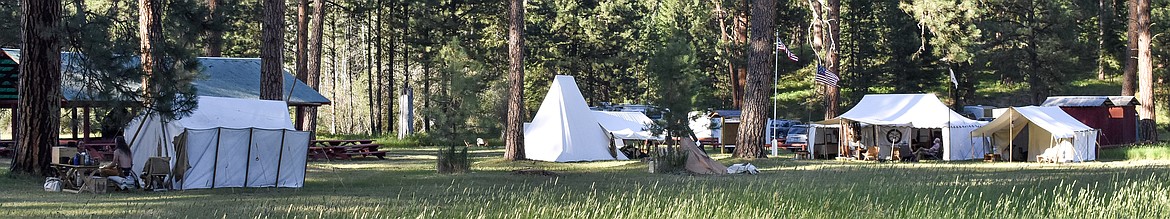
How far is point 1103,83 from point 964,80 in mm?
Answer: 8157

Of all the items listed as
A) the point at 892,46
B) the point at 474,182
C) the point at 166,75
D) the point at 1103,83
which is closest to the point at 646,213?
the point at 474,182

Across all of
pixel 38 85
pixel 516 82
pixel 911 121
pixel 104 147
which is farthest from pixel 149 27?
pixel 911 121

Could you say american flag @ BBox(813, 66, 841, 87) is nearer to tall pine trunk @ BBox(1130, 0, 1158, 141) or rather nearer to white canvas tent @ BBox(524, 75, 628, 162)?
white canvas tent @ BBox(524, 75, 628, 162)

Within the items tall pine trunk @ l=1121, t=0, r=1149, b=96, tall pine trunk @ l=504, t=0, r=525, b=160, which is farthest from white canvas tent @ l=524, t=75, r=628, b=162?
tall pine trunk @ l=1121, t=0, r=1149, b=96

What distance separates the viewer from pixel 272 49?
88.4 feet

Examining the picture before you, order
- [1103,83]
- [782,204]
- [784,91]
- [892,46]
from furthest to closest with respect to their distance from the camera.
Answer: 1. [784,91]
2. [1103,83]
3. [892,46]
4. [782,204]

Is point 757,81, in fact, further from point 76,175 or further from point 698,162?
point 76,175

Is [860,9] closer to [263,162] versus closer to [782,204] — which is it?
[263,162]

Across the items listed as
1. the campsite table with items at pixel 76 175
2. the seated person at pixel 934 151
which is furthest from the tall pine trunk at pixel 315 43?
the campsite table with items at pixel 76 175

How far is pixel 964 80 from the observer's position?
54.8 meters

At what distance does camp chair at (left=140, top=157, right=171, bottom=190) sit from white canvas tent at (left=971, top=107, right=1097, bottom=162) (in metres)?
18.8

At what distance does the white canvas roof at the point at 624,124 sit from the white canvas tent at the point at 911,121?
500cm

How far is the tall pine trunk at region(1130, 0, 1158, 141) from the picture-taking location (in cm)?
3472

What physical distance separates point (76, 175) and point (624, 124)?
20998 millimetres
